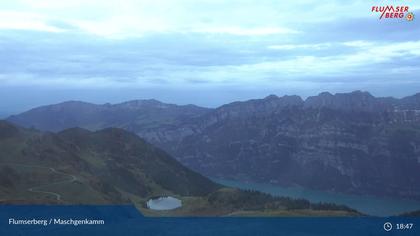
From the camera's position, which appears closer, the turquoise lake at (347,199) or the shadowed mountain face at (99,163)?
the shadowed mountain face at (99,163)

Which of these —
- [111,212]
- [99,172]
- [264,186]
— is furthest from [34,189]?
[264,186]

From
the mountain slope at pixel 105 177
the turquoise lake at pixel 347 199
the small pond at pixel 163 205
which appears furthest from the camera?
the turquoise lake at pixel 347 199

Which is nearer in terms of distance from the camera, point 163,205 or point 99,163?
point 163,205

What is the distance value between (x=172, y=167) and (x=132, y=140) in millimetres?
15371

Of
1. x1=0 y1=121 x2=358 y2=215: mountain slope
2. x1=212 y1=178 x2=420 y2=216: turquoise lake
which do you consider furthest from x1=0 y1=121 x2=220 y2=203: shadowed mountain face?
x1=212 y1=178 x2=420 y2=216: turquoise lake

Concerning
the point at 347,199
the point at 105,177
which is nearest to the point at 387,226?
the point at 105,177

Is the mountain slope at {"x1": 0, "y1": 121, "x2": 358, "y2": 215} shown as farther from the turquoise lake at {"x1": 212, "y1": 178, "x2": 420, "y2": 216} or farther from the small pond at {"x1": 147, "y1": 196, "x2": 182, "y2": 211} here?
the turquoise lake at {"x1": 212, "y1": 178, "x2": 420, "y2": 216}

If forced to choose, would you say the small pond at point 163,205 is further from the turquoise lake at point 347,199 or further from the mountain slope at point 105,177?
the turquoise lake at point 347,199

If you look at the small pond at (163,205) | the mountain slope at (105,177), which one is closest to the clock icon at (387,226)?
the mountain slope at (105,177)

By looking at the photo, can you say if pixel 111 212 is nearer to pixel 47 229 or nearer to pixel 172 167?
pixel 47 229

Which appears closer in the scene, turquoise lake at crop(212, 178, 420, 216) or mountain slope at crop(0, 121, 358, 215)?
mountain slope at crop(0, 121, 358, 215)

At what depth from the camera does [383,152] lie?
198 m

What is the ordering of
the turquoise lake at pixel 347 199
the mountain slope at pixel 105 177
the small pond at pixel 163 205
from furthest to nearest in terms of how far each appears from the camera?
the turquoise lake at pixel 347 199, the small pond at pixel 163 205, the mountain slope at pixel 105 177

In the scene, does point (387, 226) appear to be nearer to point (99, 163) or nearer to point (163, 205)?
point (163, 205)
